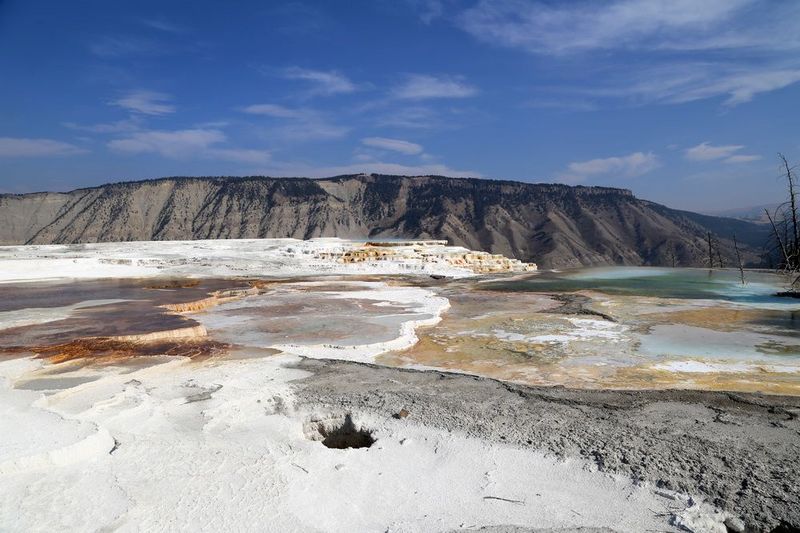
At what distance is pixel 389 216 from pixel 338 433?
91.5 metres

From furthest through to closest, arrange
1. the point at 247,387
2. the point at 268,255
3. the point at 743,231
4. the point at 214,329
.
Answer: the point at 743,231, the point at 268,255, the point at 214,329, the point at 247,387

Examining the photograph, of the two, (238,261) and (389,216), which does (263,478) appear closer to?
(238,261)

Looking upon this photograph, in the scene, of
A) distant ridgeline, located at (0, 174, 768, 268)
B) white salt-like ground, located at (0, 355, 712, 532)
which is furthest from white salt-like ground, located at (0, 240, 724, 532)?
distant ridgeline, located at (0, 174, 768, 268)

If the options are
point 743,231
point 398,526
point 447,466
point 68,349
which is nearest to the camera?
point 398,526

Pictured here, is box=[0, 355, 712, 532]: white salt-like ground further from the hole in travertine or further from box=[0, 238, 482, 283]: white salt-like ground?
box=[0, 238, 482, 283]: white salt-like ground

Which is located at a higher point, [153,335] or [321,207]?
[321,207]

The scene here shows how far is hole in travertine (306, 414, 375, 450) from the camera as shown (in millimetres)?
4797

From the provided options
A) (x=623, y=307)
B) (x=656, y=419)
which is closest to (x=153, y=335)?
(x=656, y=419)

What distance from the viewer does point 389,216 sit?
95.8 metres

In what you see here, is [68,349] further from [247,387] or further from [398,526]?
[398,526]

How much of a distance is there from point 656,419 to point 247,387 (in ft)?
13.7

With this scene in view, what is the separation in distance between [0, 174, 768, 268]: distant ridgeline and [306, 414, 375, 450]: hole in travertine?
64247mm

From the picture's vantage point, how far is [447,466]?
395 centimetres

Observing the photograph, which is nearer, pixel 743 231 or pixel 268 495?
pixel 268 495
